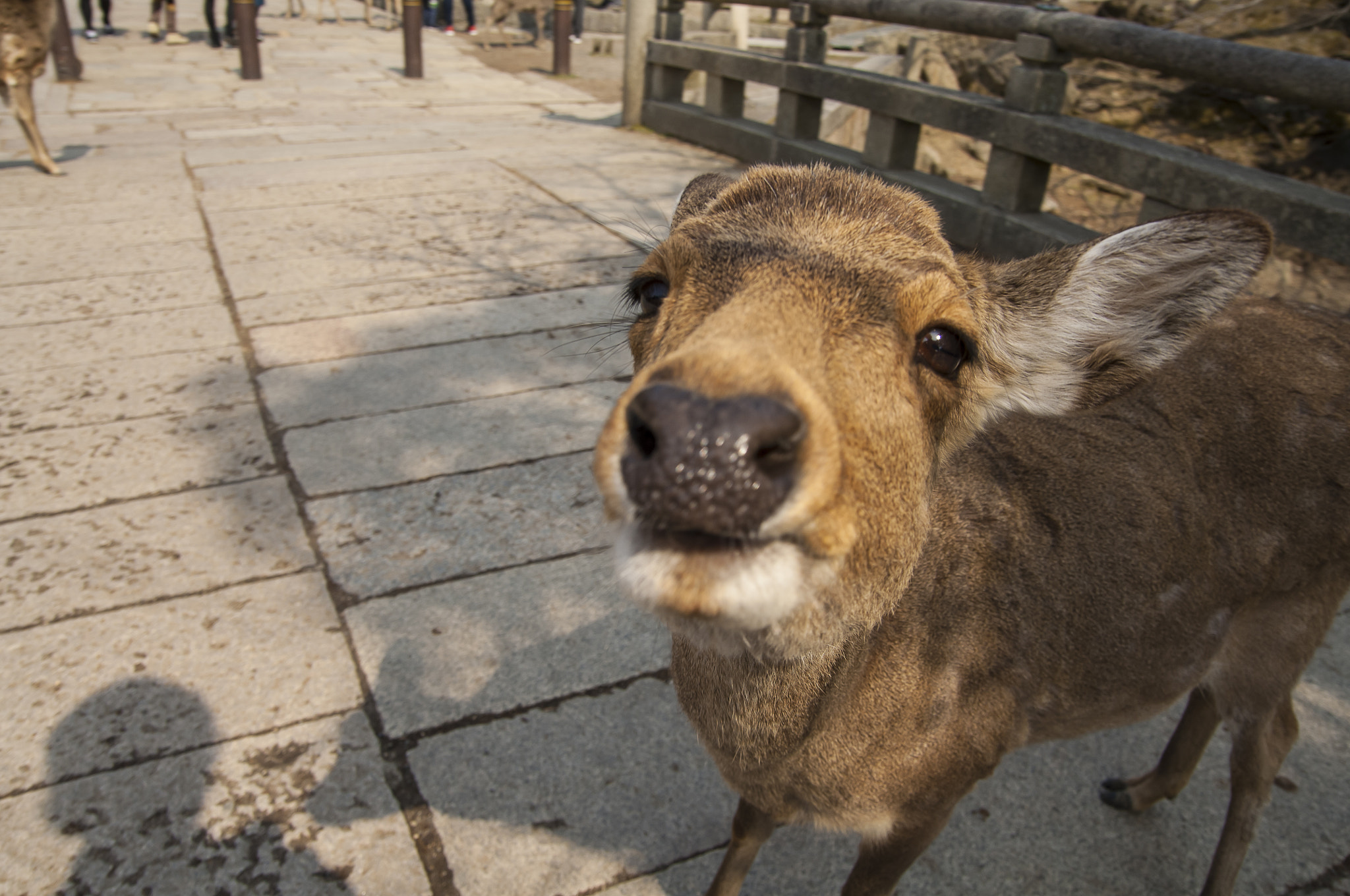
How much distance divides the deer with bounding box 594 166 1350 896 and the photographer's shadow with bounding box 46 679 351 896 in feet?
4.39

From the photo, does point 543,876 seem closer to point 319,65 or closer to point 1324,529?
point 1324,529

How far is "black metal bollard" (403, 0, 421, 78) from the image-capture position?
50.1 feet

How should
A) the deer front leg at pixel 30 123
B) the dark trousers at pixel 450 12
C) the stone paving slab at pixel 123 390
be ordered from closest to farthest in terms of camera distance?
the stone paving slab at pixel 123 390, the deer front leg at pixel 30 123, the dark trousers at pixel 450 12

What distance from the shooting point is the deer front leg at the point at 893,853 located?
241 cm

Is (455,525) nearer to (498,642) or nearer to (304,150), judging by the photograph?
(498,642)

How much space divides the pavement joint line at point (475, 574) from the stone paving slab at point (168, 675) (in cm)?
17

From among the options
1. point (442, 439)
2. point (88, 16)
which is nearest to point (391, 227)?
point (442, 439)

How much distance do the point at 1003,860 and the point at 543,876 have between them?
1391mm

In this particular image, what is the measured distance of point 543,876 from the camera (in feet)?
8.90

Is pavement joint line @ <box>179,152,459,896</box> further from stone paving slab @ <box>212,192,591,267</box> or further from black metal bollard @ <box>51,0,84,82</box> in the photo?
black metal bollard @ <box>51,0,84,82</box>

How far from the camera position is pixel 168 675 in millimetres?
3293

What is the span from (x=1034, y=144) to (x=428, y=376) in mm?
4652

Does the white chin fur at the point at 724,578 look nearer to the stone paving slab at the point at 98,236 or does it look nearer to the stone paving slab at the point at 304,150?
the stone paving slab at the point at 98,236

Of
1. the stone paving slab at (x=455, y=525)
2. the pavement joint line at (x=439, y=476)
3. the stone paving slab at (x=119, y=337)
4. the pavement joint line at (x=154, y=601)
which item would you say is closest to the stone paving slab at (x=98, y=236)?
the stone paving slab at (x=119, y=337)
